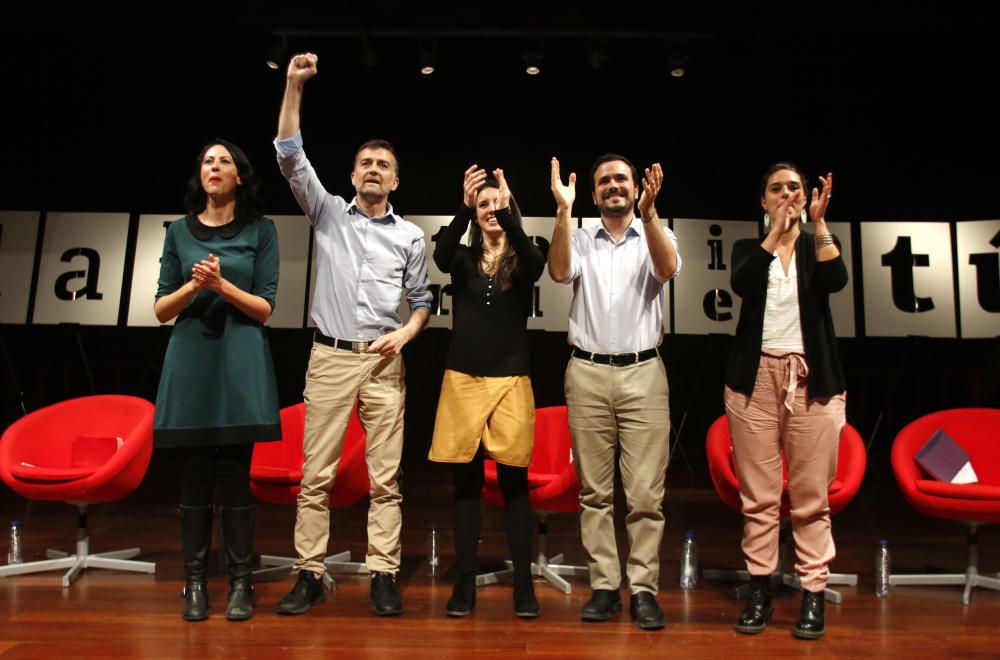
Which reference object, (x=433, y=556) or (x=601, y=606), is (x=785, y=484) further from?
(x=433, y=556)

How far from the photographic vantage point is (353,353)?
9.97 feet

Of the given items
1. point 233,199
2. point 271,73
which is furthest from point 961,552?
point 271,73

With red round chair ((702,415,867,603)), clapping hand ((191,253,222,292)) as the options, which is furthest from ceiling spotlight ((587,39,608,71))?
clapping hand ((191,253,222,292))

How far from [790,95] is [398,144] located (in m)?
3.48

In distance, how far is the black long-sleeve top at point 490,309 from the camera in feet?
9.74

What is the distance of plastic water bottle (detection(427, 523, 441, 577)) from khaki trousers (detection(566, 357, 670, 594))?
2.82ft

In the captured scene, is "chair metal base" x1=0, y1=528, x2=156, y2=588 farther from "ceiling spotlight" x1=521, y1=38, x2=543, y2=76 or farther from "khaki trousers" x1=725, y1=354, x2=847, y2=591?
"ceiling spotlight" x1=521, y1=38, x2=543, y2=76

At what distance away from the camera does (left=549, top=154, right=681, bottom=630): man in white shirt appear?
114 inches

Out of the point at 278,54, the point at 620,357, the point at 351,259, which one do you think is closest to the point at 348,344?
the point at 351,259

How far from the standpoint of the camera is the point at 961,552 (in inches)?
161

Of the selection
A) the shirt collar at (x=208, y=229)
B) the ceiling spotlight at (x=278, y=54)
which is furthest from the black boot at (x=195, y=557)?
the ceiling spotlight at (x=278, y=54)

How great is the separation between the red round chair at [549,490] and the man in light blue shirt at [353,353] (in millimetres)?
532

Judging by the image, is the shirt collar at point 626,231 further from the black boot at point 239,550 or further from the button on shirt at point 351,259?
→ the black boot at point 239,550

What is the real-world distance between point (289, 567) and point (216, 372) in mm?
1098
